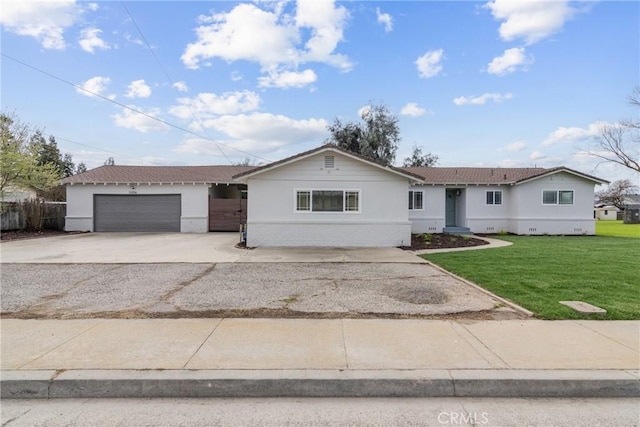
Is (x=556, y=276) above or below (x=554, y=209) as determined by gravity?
below

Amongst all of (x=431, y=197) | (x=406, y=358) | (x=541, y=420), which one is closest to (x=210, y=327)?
(x=406, y=358)

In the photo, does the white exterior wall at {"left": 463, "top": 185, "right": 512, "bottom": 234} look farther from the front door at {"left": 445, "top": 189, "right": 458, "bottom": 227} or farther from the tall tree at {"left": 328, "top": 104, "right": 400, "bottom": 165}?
the tall tree at {"left": 328, "top": 104, "right": 400, "bottom": 165}

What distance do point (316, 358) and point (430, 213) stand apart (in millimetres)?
19542

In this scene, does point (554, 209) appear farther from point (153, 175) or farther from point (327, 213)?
point (153, 175)

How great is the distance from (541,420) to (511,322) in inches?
93.5

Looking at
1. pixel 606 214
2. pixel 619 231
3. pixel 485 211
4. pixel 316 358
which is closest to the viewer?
pixel 316 358

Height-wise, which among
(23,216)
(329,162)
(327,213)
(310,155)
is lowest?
(23,216)

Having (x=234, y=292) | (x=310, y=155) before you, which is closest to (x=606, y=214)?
(x=310, y=155)

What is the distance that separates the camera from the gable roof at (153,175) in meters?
22.5

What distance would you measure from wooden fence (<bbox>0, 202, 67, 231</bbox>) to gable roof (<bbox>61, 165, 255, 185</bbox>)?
2132mm

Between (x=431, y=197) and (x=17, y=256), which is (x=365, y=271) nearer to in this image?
(x=17, y=256)

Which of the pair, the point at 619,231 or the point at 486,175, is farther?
the point at 619,231

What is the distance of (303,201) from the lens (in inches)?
626

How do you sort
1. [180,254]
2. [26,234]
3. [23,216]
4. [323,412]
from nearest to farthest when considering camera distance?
[323,412] < [180,254] < [26,234] < [23,216]
